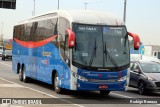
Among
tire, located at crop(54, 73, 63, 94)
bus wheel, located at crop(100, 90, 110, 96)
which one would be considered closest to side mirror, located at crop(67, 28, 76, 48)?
tire, located at crop(54, 73, 63, 94)

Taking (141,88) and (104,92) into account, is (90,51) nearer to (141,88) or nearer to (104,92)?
(104,92)

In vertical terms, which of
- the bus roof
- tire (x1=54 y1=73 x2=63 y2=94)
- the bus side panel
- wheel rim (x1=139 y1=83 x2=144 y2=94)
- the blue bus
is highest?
the bus roof

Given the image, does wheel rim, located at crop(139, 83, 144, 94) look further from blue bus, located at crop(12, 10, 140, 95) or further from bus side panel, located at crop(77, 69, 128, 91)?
bus side panel, located at crop(77, 69, 128, 91)

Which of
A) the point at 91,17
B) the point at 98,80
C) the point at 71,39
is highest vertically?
the point at 91,17

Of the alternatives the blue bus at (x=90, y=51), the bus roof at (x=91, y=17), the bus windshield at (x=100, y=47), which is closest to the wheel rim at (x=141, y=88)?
the blue bus at (x=90, y=51)

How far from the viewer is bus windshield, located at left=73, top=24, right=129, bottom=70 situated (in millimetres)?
16328

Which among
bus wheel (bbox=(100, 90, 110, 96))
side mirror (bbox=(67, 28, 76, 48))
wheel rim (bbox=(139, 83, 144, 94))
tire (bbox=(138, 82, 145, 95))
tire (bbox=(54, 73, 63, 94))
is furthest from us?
wheel rim (bbox=(139, 83, 144, 94))

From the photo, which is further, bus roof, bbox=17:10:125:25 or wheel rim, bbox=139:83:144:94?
wheel rim, bbox=139:83:144:94

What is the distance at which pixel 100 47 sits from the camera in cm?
1655

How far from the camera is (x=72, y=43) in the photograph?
15.8 metres

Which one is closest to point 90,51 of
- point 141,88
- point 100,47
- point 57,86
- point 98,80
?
point 100,47

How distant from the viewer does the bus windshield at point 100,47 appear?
16.3 meters

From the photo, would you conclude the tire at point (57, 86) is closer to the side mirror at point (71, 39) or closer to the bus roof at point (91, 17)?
the bus roof at point (91, 17)

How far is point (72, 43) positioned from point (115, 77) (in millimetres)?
2115
